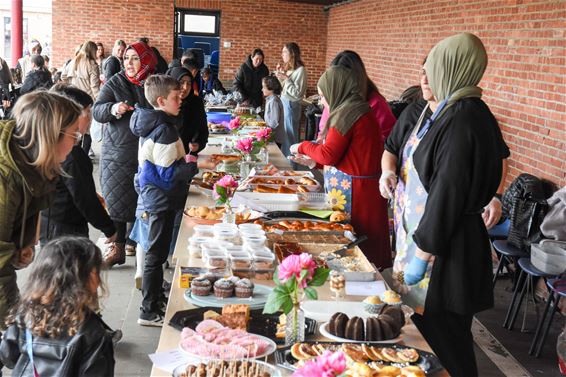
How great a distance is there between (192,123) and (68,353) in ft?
15.0

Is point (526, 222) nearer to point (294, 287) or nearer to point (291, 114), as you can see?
point (294, 287)

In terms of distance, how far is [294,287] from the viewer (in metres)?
2.51

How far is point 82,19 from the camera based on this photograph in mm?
17453

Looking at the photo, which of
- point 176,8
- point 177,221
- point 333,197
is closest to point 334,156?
point 333,197

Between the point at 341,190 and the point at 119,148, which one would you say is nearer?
the point at 341,190

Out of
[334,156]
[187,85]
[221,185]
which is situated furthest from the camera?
[187,85]

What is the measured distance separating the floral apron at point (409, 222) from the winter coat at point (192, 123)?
11.7 ft

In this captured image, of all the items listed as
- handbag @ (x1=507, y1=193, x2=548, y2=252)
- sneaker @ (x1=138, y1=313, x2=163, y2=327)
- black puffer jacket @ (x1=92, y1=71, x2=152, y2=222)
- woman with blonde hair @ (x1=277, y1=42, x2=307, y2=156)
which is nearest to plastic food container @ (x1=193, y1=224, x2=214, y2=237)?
sneaker @ (x1=138, y1=313, x2=163, y2=327)

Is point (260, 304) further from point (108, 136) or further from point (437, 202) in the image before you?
point (108, 136)

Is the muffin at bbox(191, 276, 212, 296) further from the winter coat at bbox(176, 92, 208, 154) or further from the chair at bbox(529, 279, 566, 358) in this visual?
the winter coat at bbox(176, 92, 208, 154)

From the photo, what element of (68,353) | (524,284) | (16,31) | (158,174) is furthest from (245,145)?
(16,31)

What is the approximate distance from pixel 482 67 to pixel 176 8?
15316mm

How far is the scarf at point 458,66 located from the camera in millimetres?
3051

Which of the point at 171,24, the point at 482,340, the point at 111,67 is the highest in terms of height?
the point at 171,24
